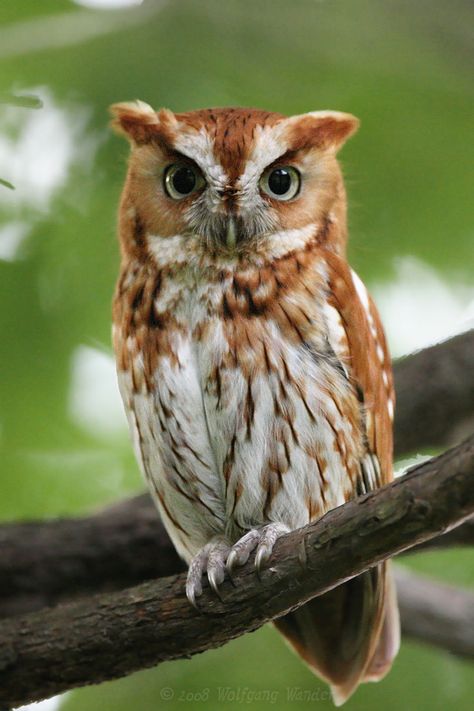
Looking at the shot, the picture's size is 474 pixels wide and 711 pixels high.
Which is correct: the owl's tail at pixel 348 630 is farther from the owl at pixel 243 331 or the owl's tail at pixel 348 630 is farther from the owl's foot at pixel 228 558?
the owl's foot at pixel 228 558

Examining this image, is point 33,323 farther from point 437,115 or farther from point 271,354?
point 437,115

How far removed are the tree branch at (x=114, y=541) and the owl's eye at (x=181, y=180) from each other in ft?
4.59

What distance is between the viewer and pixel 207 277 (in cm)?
299

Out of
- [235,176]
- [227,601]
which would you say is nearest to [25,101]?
[235,176]

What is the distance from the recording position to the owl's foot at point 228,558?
2.55 m

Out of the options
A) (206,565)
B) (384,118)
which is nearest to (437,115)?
(384,118)

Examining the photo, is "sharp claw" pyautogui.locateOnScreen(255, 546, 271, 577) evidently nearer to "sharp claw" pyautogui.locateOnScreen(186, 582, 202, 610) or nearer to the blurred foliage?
"sharp claw" pyautogui.locateOnScreen(186, 582, 202, 610)

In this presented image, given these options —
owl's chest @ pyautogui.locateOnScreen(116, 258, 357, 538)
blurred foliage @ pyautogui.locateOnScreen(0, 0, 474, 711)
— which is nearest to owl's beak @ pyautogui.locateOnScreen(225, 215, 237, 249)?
owl's chest @ pyautogui.locateOnScreen(116, 258, 357, 538)

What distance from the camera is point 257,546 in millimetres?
2641

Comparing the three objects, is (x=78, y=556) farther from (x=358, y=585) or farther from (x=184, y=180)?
→ (x=184, y=180)

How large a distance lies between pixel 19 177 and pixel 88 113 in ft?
1.12

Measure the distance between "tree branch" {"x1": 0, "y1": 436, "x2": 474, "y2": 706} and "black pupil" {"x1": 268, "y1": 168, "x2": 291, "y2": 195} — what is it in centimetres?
107

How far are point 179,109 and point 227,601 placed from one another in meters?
1.95

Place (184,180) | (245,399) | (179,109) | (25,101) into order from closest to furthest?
(25,101)
(245,399)
(184,180)
(179,109)
